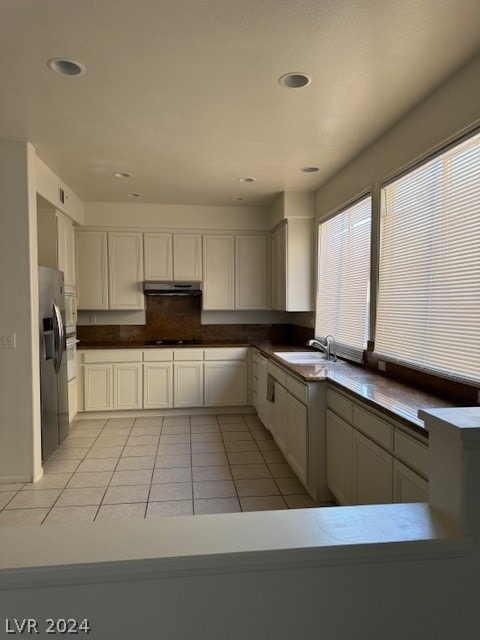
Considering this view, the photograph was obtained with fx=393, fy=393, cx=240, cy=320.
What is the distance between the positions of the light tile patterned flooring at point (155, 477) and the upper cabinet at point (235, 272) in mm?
1641

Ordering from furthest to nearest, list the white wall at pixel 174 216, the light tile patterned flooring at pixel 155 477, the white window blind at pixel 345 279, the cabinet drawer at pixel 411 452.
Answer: the white wall at pixel 174 216
the white window blind at pixel 345 279
the light tile patterned flooring at pixel 155 477
the cabinet drawer at pixel 411 452

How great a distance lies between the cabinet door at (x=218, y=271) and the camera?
204 inches

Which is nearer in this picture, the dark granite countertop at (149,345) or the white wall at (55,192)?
the white wall at (55,192)

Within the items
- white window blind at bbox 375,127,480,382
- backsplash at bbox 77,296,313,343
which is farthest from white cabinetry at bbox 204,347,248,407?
white window blind at bbox 375,127,480,382

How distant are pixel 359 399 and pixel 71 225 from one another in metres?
3.89

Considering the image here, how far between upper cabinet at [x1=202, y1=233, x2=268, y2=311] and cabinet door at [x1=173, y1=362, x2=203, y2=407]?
0.83m

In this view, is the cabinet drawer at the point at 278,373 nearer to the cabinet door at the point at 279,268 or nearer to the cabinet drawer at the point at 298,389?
the cabinet drawer at the point at 298,389

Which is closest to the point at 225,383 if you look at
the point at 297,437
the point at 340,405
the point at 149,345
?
the point at 149,345

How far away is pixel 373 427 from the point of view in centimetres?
209

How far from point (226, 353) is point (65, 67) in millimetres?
3425

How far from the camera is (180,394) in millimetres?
4848

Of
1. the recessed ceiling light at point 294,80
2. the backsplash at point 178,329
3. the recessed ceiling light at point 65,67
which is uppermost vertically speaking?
the recessed ceiling light at point 294,80

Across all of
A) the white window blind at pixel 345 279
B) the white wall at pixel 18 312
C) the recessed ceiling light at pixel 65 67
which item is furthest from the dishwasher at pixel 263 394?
the recessed ceiling light at pixel 65 67

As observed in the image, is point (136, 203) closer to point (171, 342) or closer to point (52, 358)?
point (171, 342)
